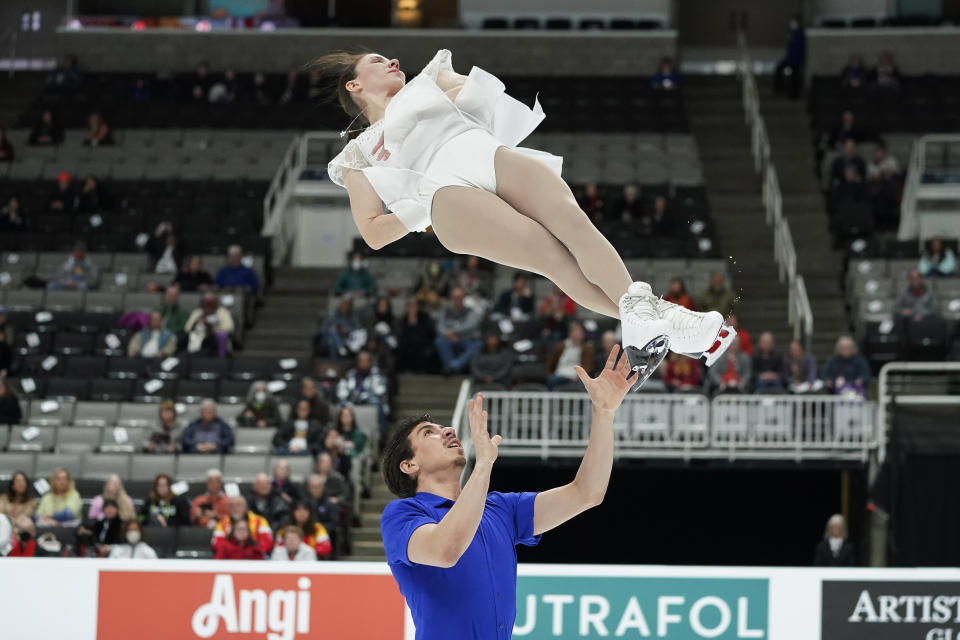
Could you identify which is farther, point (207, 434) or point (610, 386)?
point (207, 434)

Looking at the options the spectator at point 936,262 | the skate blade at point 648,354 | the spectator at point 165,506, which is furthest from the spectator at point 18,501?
the spectator at point 936,262

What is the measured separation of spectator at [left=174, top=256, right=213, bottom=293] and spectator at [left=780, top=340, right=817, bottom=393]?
618 centimetres

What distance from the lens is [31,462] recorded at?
11.6 meters

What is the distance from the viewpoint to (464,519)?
3.45 metres

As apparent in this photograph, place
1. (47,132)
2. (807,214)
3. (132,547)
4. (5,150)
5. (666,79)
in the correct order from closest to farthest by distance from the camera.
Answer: (132,547) < (807,214) < (5,150) < (47,132) < (666,79)

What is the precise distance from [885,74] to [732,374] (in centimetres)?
887

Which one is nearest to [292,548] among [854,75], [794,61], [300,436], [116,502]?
[116,502]

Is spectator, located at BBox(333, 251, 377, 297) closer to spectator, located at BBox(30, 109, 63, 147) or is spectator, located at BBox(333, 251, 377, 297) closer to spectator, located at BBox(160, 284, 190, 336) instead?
spectator, located at BBox(160, 284, 190, 336)

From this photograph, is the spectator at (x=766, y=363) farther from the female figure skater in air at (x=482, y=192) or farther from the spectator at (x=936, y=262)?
the female figure skater in air at (x=482, y=192)

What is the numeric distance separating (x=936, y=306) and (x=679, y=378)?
8.83ft

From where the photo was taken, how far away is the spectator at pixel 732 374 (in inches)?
489

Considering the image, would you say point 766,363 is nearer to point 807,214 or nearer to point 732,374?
point 732,374

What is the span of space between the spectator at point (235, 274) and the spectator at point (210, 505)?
195 inches

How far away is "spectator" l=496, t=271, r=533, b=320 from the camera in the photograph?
1398 cm
